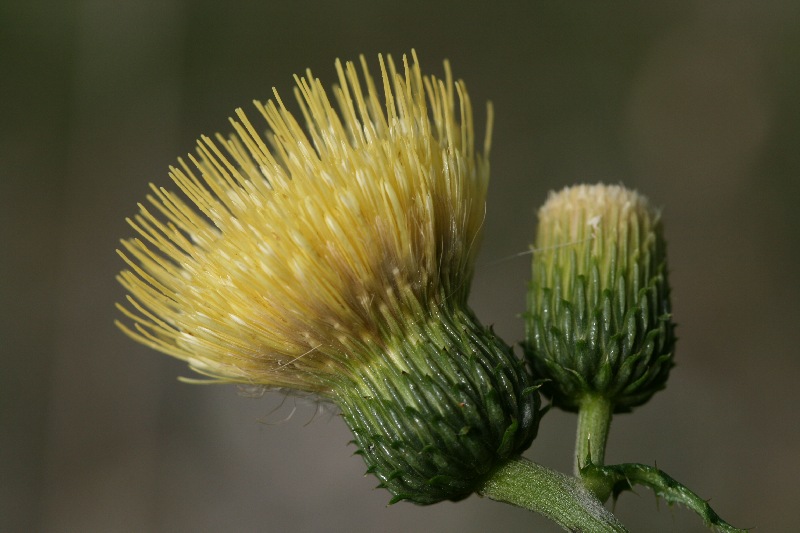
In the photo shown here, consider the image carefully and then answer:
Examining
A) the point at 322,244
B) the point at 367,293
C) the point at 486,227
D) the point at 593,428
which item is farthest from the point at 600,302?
the point at 486,227

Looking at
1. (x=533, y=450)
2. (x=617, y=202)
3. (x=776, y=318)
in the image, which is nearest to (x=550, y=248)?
(x=617, y=202)

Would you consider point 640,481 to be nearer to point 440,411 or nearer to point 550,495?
Result: point 550,495

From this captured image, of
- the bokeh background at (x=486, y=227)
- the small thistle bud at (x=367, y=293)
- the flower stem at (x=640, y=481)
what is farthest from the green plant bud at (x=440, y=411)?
the bokeh background at (x=486, y=227)

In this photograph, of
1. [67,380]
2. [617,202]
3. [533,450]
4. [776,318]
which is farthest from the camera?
[67,380]

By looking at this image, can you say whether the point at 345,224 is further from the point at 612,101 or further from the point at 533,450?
the point at 612,101

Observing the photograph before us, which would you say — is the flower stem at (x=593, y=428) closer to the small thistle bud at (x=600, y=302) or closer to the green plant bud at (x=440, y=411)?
the small thistle bud at (x=600, y=302)

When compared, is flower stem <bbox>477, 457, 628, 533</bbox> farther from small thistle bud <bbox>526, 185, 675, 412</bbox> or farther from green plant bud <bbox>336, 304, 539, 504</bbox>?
small thistle bud <bbox>526, 185, 675, 412</bbox>
